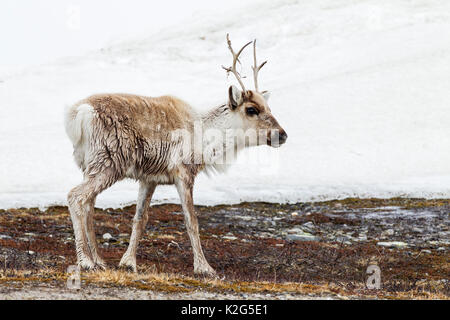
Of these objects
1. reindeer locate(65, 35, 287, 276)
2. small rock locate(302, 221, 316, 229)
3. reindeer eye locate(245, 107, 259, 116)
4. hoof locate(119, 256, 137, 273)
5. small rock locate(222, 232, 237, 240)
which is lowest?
small rock locate(302, 221, 316, 229)

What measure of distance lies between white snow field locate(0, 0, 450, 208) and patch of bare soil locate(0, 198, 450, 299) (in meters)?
3.47

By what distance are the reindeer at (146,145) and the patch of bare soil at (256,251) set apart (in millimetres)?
816

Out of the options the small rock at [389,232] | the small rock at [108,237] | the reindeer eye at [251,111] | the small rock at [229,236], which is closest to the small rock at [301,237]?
the small rock at [229,236]

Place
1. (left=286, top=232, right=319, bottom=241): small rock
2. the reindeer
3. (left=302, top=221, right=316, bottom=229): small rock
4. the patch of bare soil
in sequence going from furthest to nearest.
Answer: (left=302, top=221, right=316, bottom=229): small rock, (left=286, top=232, right=319, bottom=241): small rock, the reindeer, the patch of bare soil

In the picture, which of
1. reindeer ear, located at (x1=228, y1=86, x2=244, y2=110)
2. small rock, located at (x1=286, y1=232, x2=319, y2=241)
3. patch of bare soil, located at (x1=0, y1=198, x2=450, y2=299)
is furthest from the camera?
small rock, located at (x1=286, y1=232, x2=319, y2=241)

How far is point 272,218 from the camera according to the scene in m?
21.0

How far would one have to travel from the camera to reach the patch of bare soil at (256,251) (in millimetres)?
7742

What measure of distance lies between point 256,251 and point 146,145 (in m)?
4.86

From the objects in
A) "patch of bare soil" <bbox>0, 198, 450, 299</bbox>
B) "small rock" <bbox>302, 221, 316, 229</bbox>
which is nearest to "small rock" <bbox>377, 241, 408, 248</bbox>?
"patch of bare soil" <bbox>0, 198, 450, 299</bbox>

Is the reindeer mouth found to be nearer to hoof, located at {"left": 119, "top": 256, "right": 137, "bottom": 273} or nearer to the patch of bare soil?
the patch of bare soil

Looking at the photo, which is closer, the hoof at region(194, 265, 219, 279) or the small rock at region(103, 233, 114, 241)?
the hoof at region(194, 265, 219, 279)

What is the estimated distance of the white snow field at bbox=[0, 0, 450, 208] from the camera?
2850cm

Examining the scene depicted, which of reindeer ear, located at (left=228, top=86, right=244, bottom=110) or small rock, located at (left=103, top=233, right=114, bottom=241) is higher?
reindeer ear, located at (left=228, top=86, right=244, bottom=110)
